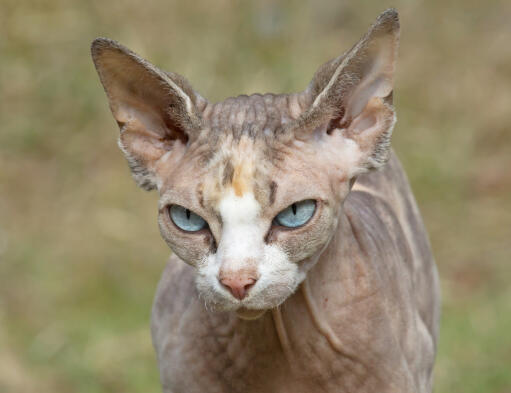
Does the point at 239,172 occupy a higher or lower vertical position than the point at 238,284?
higher

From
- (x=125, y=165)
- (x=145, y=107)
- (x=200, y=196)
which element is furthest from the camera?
(x=125, y=165)

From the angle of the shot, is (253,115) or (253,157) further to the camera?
(253,115)

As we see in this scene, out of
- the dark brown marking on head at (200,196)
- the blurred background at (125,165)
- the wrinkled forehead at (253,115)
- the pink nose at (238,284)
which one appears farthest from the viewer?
the blurred background at (125,165)

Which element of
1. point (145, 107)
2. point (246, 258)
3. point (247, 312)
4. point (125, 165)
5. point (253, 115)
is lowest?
point (247, 312)

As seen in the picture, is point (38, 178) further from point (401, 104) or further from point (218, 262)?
point (218, 262)

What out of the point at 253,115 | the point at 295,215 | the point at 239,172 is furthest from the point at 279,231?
the point at 253,115

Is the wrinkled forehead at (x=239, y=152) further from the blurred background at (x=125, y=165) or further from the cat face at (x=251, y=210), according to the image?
the blurred background at (x=125, y=165)

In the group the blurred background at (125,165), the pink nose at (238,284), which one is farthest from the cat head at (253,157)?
the blurred background at (125,165)

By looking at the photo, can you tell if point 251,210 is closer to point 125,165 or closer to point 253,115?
point 253,115
